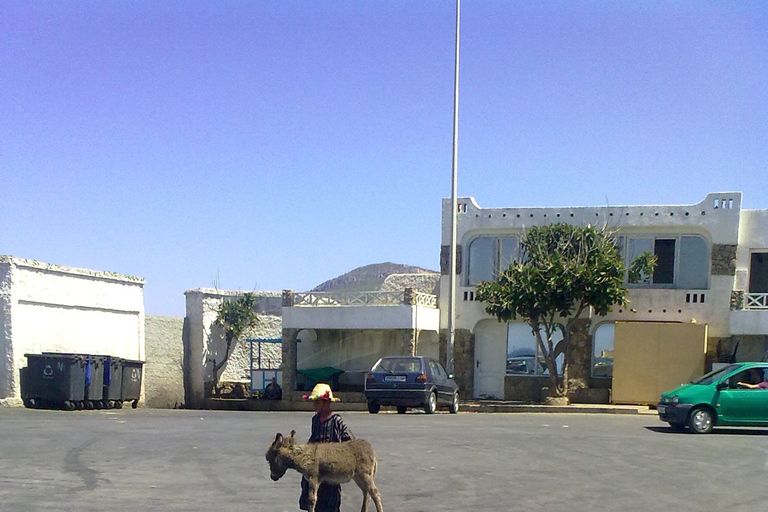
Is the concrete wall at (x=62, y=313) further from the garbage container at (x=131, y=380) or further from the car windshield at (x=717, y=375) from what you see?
the car windshield at (x=717, y=375)

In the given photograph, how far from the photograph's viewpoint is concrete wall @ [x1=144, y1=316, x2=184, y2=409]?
30.8 meters

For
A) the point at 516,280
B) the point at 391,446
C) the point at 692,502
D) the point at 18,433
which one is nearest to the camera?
the point at 692,502

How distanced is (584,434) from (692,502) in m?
6.45

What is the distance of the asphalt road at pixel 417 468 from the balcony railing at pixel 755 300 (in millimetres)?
9832

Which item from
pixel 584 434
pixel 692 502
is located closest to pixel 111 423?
pixel 584 434

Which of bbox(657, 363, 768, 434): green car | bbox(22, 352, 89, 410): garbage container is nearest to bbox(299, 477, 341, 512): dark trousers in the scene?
bbox(657, 363, 768, 434): green car

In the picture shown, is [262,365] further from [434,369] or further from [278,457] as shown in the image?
[278,457]

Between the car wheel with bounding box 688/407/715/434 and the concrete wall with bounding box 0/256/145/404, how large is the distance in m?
18.3

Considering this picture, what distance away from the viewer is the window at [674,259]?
27.7m

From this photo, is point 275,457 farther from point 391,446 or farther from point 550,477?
point 391,446

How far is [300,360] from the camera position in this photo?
110 feet

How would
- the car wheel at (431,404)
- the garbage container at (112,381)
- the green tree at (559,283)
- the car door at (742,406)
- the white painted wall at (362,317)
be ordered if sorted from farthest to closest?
the white painted wall at (362,317) < the green tree at (559,283) < the garbage container at (112,381) < the car wheel at (431,404) < the car door at (742,406)

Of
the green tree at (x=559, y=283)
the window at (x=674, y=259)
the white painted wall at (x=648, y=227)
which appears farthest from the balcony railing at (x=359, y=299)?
the window at (x=674, y=259)

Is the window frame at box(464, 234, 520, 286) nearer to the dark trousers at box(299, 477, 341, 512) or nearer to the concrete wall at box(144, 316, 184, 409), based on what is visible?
the concrete wall at box(144, 316, 184, 409)
